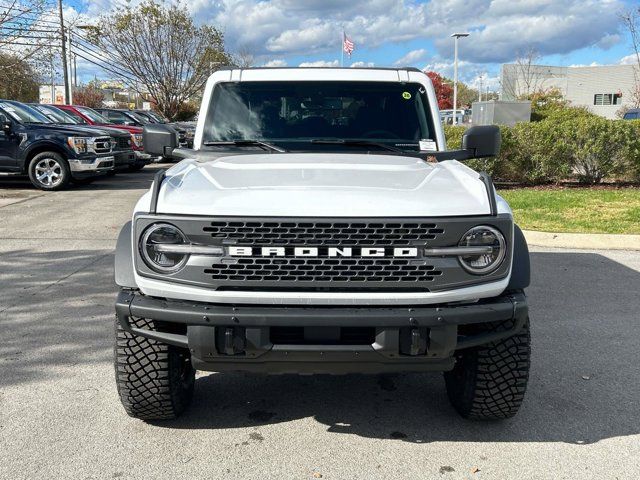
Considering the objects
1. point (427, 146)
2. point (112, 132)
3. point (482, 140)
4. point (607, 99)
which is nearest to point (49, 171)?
point (112, 132)

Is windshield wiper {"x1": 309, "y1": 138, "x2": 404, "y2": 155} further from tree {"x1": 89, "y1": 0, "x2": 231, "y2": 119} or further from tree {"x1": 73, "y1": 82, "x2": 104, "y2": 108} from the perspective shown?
tree {"x1": 73, "y1": 82, "x2": 104, "y2": 108}

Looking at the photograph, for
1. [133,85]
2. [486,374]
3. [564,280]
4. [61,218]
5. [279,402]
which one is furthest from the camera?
[133,85]

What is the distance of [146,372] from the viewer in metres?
3.09

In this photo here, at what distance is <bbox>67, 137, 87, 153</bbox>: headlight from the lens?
12.7 meters

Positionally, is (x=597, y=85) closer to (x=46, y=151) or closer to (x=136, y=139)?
(x=136, y=139)

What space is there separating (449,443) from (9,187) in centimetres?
1306

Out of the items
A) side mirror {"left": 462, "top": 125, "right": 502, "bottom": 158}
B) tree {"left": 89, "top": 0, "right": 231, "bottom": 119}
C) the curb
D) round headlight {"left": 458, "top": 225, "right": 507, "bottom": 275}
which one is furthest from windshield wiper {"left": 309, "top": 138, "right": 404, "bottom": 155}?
tree {"left": 89, "top": 0, "right": 231, "bottom": 119}

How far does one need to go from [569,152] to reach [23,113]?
11.4 meters

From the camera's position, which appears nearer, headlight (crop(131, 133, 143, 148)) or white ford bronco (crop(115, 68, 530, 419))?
white ford bronco (crop(115, 68, 530, 419))

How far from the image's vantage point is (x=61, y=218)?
9719mm

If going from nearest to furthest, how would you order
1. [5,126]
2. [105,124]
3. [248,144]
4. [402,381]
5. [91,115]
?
[402,381]
[248,144]
[5,126]
[105,124]
[91,115]

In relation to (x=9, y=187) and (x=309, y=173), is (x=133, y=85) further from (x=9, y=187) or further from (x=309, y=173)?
(x=309, y=173)

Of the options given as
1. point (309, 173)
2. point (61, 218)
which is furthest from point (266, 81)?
point (61, 218)

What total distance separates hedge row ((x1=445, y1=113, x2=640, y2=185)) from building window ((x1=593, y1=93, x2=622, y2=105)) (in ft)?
174
